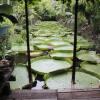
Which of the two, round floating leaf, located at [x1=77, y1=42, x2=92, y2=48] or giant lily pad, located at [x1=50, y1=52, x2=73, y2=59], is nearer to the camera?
giant lily pad, located at [x1=50, y1=52, x2=73, y2=59]

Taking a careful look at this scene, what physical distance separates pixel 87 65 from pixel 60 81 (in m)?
1.00

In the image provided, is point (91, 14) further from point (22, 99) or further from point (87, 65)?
point (22, 99)

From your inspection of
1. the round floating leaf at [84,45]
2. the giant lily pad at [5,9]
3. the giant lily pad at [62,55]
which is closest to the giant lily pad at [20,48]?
the giant lily pad at [62,55]

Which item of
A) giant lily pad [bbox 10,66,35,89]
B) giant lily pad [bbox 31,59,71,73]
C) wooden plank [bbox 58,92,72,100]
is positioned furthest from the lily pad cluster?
wooden plank [bbox 58,92,72,100]

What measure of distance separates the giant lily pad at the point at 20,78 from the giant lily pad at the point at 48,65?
8.7 inches

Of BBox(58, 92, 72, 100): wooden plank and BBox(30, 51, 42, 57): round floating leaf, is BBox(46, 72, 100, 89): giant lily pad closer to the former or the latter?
BBox(58, 92, 72, 100): wooden plank

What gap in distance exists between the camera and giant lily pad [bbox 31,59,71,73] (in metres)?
3.91

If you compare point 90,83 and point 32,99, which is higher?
point 32,99

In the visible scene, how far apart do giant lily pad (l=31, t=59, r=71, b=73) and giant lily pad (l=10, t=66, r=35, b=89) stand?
22 centimetres

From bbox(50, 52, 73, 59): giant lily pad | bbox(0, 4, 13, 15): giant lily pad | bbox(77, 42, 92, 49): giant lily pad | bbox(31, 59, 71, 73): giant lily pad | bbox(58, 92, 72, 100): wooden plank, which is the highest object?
bbox(0, 4, 13, 15): giant lily pad

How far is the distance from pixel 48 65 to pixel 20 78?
2.75 feet

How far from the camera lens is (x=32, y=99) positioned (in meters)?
1.80

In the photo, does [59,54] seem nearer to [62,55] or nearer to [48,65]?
[62,55]

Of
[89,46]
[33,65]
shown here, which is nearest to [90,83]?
[33,65]
